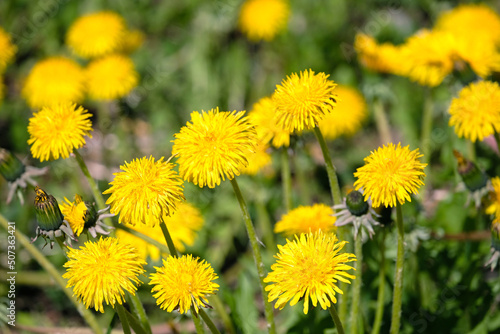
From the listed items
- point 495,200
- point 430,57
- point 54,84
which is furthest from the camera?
point 54,84

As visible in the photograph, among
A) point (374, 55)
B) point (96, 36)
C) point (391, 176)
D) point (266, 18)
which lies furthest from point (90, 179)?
point (266, 18)

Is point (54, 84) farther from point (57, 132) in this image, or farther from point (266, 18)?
point (57, 132)

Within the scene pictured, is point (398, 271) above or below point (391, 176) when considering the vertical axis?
below

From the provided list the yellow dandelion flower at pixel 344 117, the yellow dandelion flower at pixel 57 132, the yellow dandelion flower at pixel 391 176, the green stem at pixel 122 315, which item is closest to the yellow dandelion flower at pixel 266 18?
the yellow dandelion flower at pixel 344 117

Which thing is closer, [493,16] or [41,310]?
[41,310]

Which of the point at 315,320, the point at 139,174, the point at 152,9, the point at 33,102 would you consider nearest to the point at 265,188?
the point at 315,320

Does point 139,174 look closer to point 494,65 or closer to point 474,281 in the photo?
point 474,281

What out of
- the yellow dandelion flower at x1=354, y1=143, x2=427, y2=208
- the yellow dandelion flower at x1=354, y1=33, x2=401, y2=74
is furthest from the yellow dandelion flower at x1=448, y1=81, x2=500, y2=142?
the yellow dandelion flower at x1=354, y1=33, x2=401, y2=74
